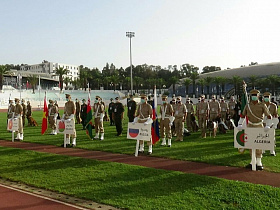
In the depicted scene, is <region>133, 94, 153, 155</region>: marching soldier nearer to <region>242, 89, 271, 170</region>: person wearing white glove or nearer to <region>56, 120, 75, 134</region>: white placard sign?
<region>56, 120, 75, 134</region>: white placard sign

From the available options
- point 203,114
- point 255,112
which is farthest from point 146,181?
point 203,114

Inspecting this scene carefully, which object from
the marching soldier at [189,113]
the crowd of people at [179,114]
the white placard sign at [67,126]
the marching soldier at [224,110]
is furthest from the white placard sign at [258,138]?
the marching soldier at [224,110]

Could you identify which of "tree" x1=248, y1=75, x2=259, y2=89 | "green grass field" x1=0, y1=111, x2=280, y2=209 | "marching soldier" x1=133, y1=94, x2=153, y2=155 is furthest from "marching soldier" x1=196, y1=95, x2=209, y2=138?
"tree" x1=248, y1=75, x2=259, y2=89

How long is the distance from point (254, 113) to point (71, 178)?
565 cm

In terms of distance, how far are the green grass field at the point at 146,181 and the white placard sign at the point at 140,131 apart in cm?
78

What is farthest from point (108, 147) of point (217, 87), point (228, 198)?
point (217, 87)

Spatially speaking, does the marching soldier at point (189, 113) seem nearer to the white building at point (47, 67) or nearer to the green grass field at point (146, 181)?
the green grass field at point (146, 181)

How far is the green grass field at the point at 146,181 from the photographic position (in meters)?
6.21

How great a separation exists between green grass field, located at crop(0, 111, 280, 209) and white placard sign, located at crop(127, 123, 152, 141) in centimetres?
78

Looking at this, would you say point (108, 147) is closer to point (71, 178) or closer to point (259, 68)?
point (71, 178)

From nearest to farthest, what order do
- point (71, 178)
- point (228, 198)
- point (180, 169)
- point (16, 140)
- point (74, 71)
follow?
1. point (228, 198)
2. point (71, 178)
3. point (180, 169)
4. point (16, 140)
5. point (74, 71)

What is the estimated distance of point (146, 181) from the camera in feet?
24.9

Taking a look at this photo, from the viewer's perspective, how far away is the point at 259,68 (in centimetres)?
8594

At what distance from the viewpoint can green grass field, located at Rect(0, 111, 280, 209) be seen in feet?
20.4
